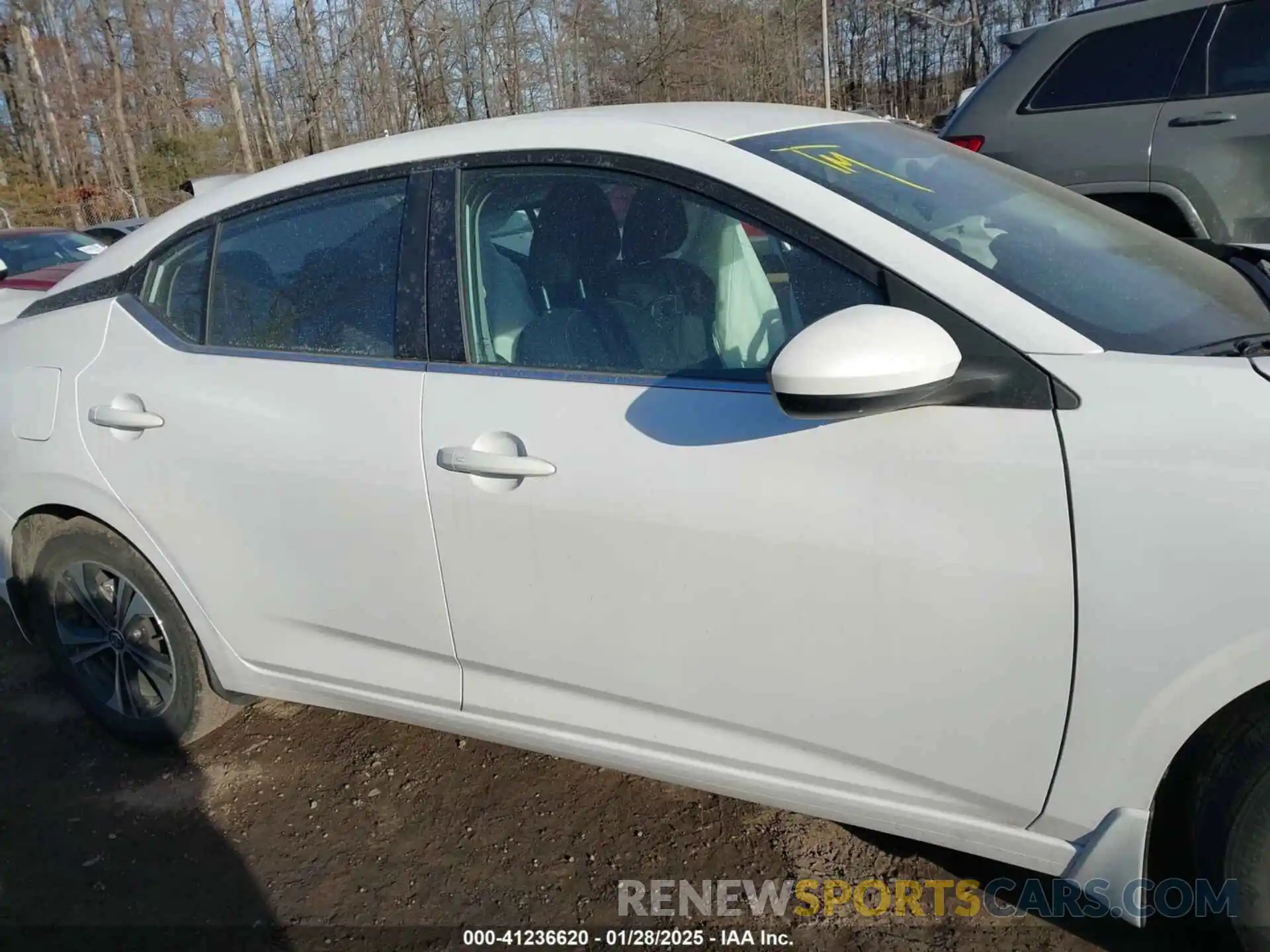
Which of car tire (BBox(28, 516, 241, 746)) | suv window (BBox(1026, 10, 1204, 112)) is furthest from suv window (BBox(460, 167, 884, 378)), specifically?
suv window (BBox(1026, 10, 1204, 112))

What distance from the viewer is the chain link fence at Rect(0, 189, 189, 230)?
31.4m

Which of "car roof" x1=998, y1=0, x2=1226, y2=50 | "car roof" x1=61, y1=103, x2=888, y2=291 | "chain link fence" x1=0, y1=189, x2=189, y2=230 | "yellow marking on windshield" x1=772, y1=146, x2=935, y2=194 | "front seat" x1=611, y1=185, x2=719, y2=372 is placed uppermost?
"chain link fence" x1=0, y1=189, x2=189, y2=230

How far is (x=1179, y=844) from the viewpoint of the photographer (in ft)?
5.82

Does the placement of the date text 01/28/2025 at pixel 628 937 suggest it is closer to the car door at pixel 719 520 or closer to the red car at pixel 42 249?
the car door at pixel 719 520

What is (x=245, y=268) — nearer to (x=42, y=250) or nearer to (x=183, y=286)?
(x=183, y=286)

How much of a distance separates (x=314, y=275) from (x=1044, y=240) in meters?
1.70

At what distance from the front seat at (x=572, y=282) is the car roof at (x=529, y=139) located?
13 centimetres

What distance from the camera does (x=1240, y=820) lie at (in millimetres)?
1651

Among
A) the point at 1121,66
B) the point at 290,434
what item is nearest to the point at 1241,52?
the point at 1121,66

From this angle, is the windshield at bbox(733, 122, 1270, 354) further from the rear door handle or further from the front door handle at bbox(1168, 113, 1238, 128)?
the front door handle at bbox(1168, 113, 1238, 128)

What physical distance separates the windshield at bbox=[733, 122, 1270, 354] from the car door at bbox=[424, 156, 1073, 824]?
21cm

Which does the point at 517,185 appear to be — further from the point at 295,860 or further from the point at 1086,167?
the point at 1086,167

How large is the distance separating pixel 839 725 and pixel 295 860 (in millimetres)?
1511

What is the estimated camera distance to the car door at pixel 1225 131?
4.30m
